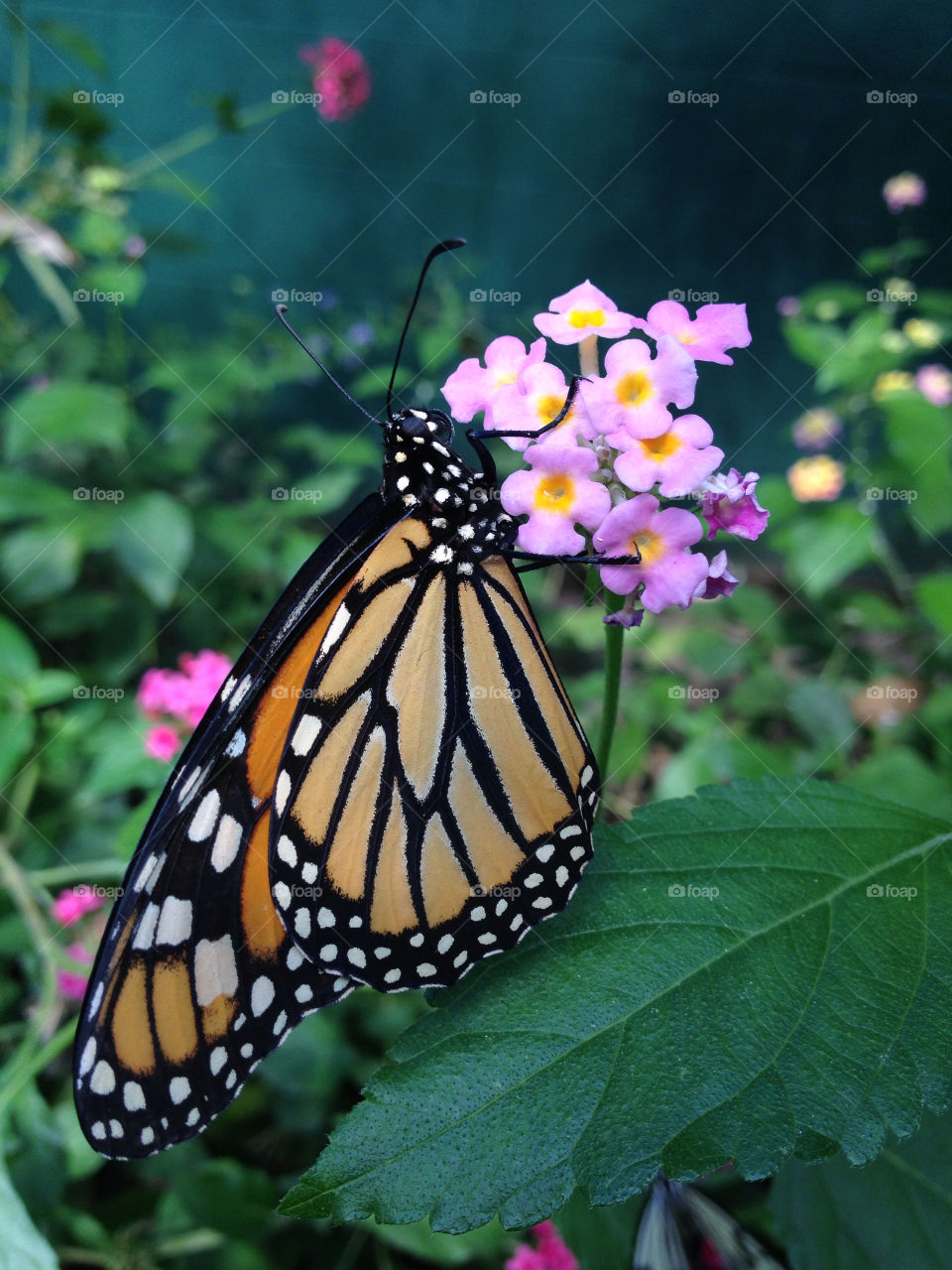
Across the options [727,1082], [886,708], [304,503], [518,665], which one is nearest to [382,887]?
[518,665]

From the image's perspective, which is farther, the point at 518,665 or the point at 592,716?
the point at 592,716

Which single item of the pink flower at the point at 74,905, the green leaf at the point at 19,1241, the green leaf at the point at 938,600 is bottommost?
the green leaf at the point at 19,1241

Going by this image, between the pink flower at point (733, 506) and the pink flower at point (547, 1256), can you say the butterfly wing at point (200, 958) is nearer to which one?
the pink flower at point (733, 506)

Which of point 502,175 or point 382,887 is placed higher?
point 502,175

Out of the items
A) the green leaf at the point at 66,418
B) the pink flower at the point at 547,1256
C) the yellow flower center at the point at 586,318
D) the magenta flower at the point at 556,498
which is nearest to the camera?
the magenta flower at the point at 556,498

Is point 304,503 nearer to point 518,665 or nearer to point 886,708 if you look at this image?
point 518,665

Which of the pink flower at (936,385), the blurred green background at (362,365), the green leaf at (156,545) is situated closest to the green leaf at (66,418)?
the blurred green background at (362,365)
